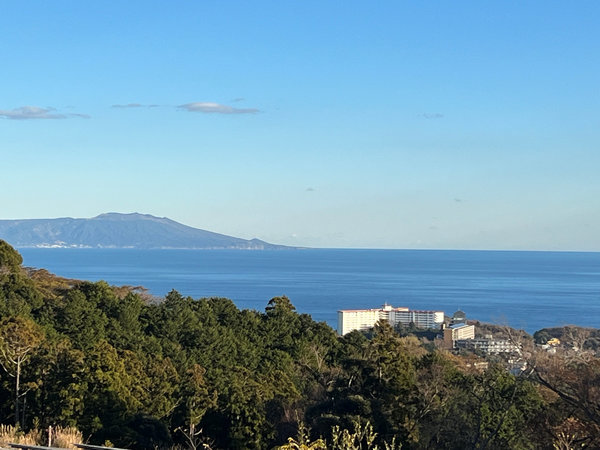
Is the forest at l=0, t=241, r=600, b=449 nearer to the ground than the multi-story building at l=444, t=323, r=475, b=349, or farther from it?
farther from it

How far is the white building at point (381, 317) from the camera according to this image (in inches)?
2564

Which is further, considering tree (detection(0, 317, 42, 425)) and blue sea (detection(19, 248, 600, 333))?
blue sea (detection(19, 248, 600, 333))

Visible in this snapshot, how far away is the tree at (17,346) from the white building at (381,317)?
153ft

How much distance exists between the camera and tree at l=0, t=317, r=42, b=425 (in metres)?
15.4

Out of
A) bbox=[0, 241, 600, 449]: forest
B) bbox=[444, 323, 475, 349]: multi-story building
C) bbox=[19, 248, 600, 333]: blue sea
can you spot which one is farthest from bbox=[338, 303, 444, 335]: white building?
bbox=[0, 241, 600, 449]: forest

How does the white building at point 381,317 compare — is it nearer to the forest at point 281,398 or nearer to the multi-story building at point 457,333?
the multi-story building at point 457,333

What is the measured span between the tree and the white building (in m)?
46.5

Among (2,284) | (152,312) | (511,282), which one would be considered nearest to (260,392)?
(152,312)

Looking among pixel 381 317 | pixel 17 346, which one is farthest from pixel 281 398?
pixel 381 317

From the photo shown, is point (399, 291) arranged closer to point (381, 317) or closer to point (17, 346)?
point (381, 317)

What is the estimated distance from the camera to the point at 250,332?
26.1m

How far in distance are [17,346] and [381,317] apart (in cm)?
4991

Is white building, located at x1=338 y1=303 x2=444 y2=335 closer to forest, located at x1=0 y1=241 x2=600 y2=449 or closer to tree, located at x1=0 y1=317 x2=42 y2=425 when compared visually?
forest, located at x1=0 y1=241 x2=600 y2=449

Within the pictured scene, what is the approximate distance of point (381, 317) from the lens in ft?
212
